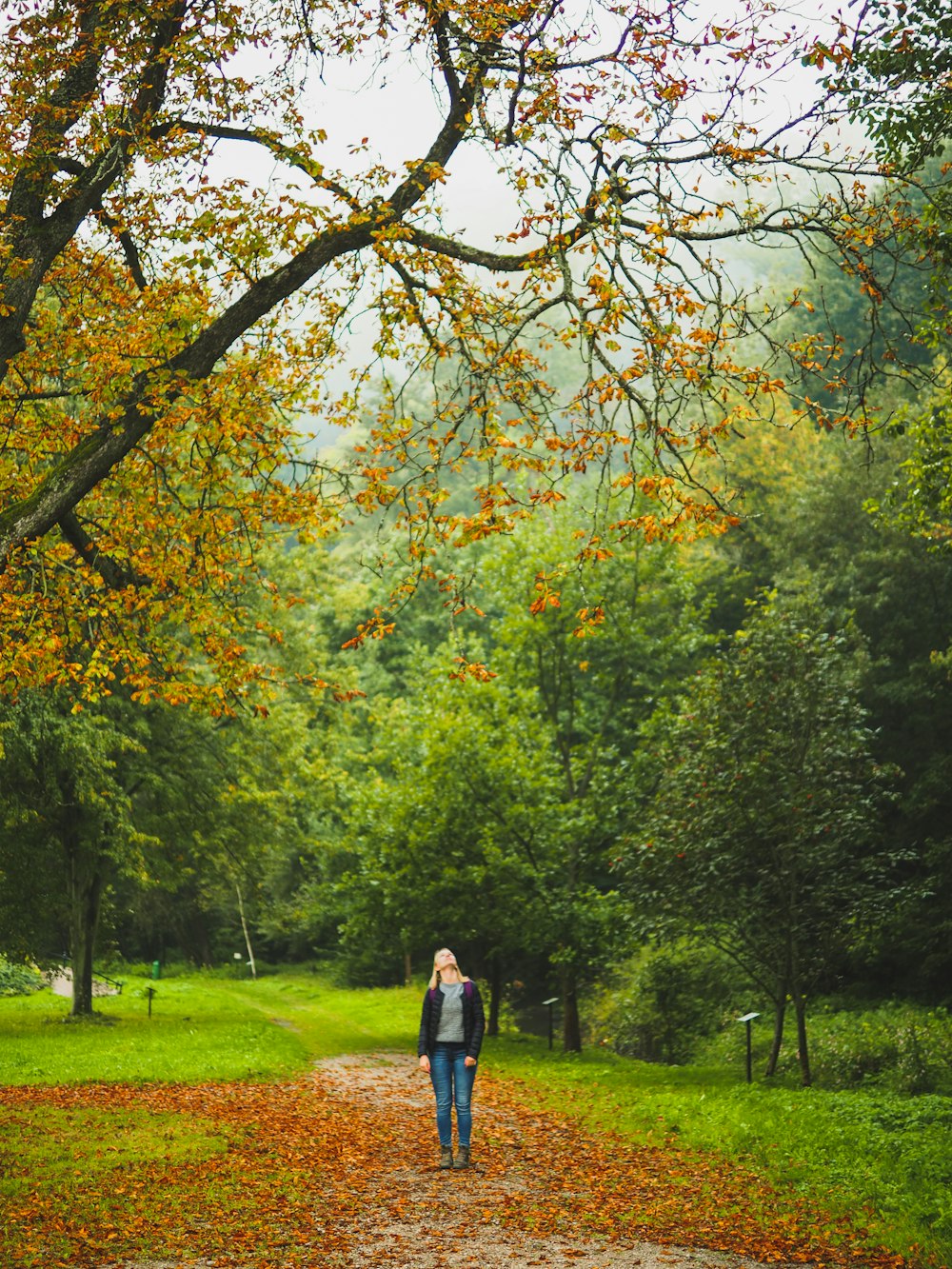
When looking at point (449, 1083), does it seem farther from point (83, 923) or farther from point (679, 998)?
point (83, 923)

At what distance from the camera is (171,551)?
1059 centimetres

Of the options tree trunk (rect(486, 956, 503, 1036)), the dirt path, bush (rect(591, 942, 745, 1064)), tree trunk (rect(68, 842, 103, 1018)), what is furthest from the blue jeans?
tree trunk (rect(486, 956, 503, 1036))

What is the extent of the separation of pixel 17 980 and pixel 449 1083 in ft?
75.8

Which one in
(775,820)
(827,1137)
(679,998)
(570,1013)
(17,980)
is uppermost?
(775,820)

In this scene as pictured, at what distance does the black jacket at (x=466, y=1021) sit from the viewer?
9.75 m

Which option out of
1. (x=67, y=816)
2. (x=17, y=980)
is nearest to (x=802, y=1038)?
(x=67, y=816)

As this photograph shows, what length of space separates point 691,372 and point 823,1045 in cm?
1394

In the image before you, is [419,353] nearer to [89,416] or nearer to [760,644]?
[89,416]

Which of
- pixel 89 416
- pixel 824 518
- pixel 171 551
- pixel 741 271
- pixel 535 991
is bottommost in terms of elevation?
pixel 535 991

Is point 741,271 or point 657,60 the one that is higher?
point 741,271

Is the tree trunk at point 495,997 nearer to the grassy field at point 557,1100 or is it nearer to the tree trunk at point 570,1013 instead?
the grassy field at point 557,1100

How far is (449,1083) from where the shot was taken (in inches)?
385

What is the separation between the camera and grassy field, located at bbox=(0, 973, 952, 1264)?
27.1 ft

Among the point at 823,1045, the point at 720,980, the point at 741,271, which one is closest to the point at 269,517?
the point at 823,1045
